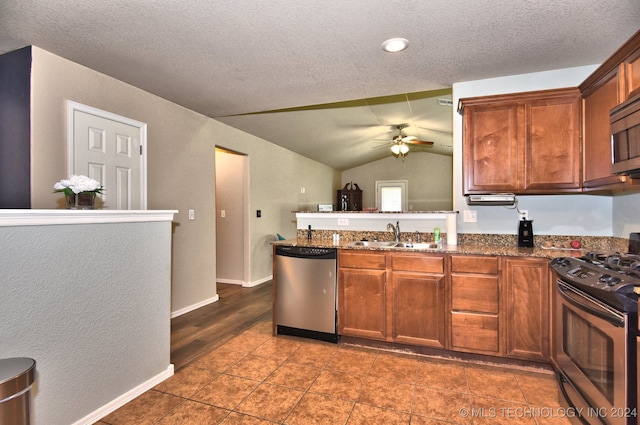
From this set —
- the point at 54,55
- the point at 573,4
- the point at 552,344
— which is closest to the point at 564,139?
the point at 573,4

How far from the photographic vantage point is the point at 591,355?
160 centimetres

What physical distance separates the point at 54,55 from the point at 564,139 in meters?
3.98

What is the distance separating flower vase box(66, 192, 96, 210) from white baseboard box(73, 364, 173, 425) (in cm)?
119

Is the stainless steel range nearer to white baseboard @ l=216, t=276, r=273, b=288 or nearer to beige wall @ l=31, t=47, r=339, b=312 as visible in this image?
beige wall @ l=31, t=47, r=339, b=312

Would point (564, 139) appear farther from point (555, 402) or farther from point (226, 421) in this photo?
point (226, 421)

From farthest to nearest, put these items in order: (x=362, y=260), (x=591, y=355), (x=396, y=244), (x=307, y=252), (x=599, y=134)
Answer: (x=396, y=244) < (x=307, y=252) < (x=362, y=260) < (x=599, y=134) < (x=591, y=355)

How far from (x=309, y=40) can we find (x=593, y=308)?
2.27m

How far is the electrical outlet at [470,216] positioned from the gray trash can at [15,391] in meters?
3.12

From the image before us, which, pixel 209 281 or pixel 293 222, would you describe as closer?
pixel 209 281

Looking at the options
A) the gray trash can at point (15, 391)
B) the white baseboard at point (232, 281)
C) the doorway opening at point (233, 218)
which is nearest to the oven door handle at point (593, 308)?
the gray trash can at point (15, 391)

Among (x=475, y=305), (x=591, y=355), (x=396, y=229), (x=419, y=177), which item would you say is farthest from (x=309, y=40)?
(x=419, y=177)

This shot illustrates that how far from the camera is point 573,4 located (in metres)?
1.88

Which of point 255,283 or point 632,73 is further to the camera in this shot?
point 255,283

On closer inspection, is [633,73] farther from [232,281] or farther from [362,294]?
[232,281]
